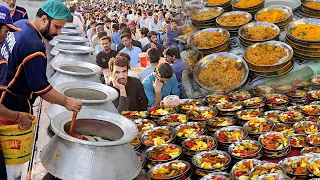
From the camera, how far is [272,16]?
600 cm

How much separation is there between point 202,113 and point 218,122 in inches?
13.7

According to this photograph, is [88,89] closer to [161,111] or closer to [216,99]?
[161,111]

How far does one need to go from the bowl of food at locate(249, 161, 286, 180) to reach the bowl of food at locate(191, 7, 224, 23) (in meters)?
3.82

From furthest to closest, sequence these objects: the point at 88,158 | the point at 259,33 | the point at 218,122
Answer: the point at 259,33, the point at 218,122, the point at 88,158

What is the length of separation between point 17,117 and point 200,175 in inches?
53.5

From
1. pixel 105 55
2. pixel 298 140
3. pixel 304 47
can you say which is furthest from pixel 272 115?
pixel 105 55

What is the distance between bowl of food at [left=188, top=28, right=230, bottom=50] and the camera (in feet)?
18.9

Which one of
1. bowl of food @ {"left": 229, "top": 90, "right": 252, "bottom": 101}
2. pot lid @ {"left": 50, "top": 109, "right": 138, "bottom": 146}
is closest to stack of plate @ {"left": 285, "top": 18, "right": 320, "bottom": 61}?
bowl of food @ {"left": 229, "top": 90, "right": 252, "bottom": 101}

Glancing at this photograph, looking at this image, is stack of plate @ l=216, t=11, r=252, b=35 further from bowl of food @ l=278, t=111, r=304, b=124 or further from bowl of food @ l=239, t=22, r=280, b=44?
bowl of food @ l=278, t=111, r=304, b=124

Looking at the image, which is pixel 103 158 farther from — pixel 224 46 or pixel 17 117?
pixel 224 46

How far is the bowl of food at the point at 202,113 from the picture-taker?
3.94 m

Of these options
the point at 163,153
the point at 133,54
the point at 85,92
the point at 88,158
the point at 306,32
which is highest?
the point at 88,158

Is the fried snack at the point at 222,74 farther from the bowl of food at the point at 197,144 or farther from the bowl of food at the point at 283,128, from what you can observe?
the bowl of food at the point at 197,144

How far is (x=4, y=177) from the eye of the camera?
8.80 ft
